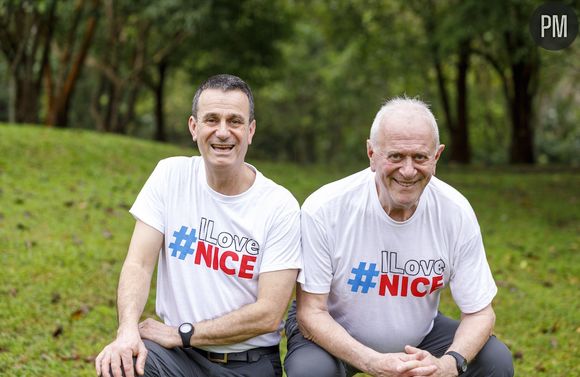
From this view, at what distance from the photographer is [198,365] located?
345cm

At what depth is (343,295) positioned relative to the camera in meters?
3.48

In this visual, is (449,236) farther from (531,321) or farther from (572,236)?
(572,236)

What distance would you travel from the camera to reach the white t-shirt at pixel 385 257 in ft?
11.2

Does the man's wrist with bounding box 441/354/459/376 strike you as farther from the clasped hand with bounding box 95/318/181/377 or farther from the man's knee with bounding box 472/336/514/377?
the clasped hand with bounding box 95/318/181/377

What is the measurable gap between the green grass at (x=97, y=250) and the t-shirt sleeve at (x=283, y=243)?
2103 mm

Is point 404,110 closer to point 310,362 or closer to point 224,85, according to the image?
point 224,85

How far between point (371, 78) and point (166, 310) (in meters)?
22.5

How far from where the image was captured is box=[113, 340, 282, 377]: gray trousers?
325 centimetres

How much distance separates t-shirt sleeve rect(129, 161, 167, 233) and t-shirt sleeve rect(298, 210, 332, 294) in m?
0.73

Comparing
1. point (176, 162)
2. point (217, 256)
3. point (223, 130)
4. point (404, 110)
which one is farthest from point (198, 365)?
point (404, 110)

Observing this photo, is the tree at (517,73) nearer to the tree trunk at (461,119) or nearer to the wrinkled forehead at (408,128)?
the tree trunk at (461,119)

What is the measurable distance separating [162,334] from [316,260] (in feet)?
2.64

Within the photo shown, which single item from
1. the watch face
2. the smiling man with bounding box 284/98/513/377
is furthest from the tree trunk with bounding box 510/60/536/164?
the watch face

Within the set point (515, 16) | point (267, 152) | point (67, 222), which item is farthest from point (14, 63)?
point (267, 152)
